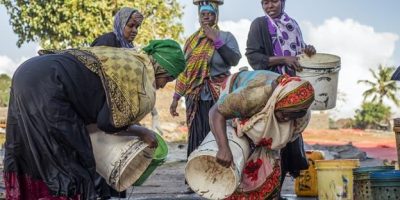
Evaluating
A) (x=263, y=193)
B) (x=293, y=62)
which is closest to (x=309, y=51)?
(x=293, y=62)

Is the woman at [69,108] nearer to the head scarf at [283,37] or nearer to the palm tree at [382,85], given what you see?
the head scarf at [283,37]

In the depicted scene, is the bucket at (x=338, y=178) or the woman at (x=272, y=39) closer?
the bucket at (x=338, y=178)

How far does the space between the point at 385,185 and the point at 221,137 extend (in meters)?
1.14

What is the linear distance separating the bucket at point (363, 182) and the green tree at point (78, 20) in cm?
2028

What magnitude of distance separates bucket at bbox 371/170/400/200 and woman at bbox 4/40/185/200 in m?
1.57

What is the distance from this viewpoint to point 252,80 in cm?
463

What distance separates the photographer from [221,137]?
4637mm

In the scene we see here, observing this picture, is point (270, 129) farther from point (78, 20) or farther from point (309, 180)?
point (78, 20)

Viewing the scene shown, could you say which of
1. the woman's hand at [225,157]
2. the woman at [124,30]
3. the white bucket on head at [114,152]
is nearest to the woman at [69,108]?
the white bucket on head at [114,152]

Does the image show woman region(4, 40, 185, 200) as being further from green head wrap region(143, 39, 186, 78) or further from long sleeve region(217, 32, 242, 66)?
long sleeve region(217, 32, 242, 66)

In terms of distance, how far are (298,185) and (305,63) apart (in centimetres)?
151

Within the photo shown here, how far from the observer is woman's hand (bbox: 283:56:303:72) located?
18.7 feet

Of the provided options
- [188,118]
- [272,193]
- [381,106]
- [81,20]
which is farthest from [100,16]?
[381,106]

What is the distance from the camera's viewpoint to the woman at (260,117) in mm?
4562
